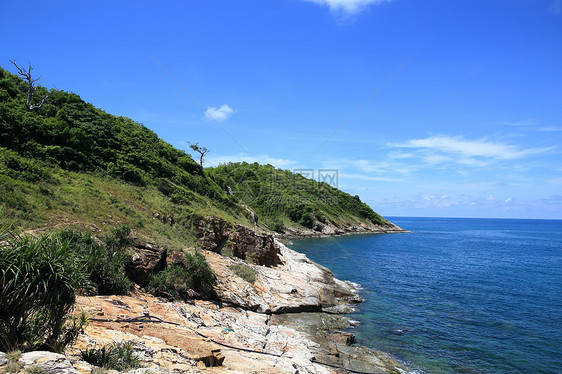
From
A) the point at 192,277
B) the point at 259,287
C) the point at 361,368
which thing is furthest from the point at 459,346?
the point at 192,277

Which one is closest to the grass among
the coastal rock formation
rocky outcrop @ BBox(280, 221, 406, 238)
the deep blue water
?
the coastal rock formation

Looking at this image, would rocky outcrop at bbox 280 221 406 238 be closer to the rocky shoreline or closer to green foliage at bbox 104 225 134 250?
the rocky shoreline

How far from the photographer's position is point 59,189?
24.2 m

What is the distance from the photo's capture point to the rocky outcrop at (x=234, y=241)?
30766mm

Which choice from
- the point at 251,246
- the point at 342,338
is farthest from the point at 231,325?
the point at 251,246

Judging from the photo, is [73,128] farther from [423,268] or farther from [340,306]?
[423,268]

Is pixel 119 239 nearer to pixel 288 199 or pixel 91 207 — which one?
pixel 91 207

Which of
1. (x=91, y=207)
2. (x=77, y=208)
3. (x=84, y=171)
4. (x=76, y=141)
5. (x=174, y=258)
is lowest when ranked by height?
(x=174, y=258)

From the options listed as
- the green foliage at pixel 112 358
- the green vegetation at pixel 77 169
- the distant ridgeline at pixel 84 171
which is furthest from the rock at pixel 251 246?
the green foliage at pixel 112 358

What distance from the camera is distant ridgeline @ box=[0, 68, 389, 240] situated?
21.2 m

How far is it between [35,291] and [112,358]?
2916 millimetres

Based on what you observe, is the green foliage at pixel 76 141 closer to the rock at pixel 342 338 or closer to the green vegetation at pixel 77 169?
the green vegetation at pixel 77 169

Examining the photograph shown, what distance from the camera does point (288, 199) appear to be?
117938 millimetres

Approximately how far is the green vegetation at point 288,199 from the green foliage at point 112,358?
83095mm
